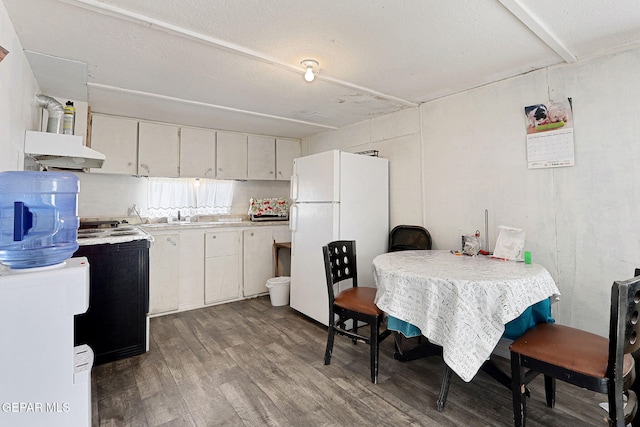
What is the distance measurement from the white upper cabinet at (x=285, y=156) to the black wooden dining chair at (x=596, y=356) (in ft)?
12.6

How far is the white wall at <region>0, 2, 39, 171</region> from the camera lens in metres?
1.62

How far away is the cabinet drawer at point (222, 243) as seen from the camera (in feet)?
12.7

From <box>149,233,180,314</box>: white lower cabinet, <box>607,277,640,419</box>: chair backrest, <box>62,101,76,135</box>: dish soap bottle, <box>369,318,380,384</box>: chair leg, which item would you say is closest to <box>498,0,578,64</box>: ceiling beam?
<box>607,277,640,419</box>: chair backrest

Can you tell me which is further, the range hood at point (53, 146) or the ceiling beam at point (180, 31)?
the range hood at point (53, 146)

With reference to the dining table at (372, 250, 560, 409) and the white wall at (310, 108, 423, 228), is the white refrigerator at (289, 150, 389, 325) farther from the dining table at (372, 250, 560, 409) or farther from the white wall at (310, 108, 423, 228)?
the dining table at (372, 250, 560, 409)

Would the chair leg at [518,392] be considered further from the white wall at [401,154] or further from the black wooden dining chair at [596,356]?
the white wall at [401,154]

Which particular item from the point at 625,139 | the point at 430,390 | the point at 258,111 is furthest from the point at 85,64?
the point at 625,139

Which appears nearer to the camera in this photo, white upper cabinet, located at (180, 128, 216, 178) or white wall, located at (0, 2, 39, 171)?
white wall, located at (0, 2, 39, 171)

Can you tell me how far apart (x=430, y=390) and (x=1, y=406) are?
2178 millimetres

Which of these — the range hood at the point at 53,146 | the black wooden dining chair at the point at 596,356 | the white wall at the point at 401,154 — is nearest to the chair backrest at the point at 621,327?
the black wooden dining chair at the point at 596,356

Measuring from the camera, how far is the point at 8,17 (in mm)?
1710

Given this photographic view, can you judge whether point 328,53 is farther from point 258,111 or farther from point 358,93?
point 258,111

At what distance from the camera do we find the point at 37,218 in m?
1.39

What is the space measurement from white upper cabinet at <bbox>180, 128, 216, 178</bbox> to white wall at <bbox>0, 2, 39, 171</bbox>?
1.71m
